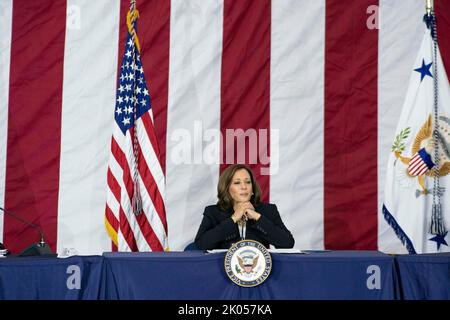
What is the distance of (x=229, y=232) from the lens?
3.90m

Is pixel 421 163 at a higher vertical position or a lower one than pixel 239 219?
higher

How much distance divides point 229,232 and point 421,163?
1.53 meters

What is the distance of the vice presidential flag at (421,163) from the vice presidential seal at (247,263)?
67.5 inches

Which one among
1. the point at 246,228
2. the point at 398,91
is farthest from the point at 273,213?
the point at 398,91

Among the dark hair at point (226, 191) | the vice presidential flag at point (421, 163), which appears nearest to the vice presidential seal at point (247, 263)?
the dark hair at point (226, 191)

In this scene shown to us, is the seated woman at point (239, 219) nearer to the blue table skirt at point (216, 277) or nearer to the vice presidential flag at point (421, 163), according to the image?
the blue table skirt at point (216, 277)

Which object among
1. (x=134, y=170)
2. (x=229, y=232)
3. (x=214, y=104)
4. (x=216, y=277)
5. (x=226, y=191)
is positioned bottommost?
(x=216, y=277)

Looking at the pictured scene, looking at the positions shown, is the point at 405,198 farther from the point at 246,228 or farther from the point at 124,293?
the point at 124,293

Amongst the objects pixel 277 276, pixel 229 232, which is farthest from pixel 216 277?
pixel 229 232

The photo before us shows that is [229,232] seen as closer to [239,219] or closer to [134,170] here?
[239,219]

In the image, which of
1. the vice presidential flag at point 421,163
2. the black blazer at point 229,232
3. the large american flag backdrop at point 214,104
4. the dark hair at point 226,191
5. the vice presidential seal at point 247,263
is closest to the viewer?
the vice presidential seal at point 247,263

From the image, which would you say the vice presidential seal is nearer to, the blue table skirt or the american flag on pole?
the blue table skirt

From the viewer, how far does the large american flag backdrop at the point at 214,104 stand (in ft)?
17.4

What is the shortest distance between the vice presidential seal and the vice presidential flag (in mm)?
1714
